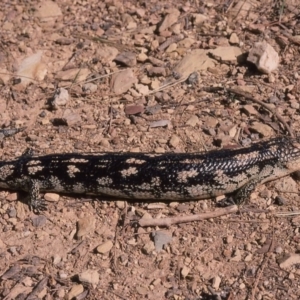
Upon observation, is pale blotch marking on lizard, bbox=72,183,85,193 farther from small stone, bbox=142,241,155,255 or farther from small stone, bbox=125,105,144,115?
small stone, bbox=125,105,144,115

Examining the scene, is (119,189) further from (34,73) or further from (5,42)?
(5,42)

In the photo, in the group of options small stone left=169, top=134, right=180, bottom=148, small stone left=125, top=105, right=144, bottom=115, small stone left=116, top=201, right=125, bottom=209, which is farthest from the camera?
small stone left=125, top=105, right=144, bottom=115

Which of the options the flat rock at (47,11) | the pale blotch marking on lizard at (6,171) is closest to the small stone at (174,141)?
the pale blotch marking on lizard at (6,171)

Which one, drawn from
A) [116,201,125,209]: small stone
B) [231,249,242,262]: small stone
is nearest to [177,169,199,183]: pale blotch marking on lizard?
[116,201,125,209]: small stone

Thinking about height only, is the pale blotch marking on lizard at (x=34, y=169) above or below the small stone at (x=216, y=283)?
below

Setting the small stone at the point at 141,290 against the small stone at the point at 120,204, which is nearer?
the small stone at the point at 141,290

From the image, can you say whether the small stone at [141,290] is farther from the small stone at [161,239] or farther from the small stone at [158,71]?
the small stone at [158,71]

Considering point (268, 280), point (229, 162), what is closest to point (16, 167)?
point (229, 162)
